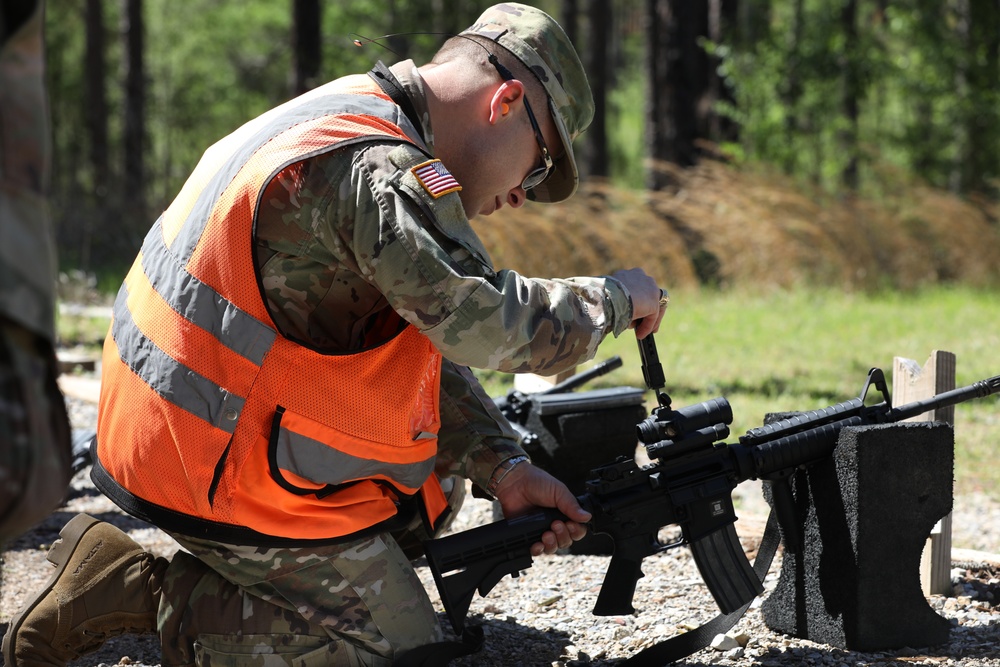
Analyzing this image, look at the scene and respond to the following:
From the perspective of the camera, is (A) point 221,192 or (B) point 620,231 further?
(B) point 620,231

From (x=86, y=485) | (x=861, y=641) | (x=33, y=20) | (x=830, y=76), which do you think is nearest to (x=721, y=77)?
(x=830, y=76)

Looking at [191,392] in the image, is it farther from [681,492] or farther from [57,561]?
[681,492]

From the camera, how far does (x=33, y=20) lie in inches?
56.2

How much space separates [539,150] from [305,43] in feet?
37.2

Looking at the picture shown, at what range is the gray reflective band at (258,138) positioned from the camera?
251 centimetres

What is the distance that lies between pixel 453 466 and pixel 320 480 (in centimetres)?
77

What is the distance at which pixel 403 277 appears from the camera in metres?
2.36

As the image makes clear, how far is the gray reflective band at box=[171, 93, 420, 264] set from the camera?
2514mm

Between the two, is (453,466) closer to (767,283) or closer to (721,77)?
(767,283)

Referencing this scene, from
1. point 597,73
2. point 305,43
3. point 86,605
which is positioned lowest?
point 86,605

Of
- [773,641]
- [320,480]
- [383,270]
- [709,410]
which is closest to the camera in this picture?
[383,270]

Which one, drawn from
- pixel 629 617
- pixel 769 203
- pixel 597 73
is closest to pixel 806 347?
pixel 769 203

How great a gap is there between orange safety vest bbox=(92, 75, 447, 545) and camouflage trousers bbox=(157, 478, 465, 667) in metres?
0.07

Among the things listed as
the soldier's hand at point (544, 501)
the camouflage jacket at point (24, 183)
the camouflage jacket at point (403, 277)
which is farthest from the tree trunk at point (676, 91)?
the camouflage jacket at point (24, 183)
